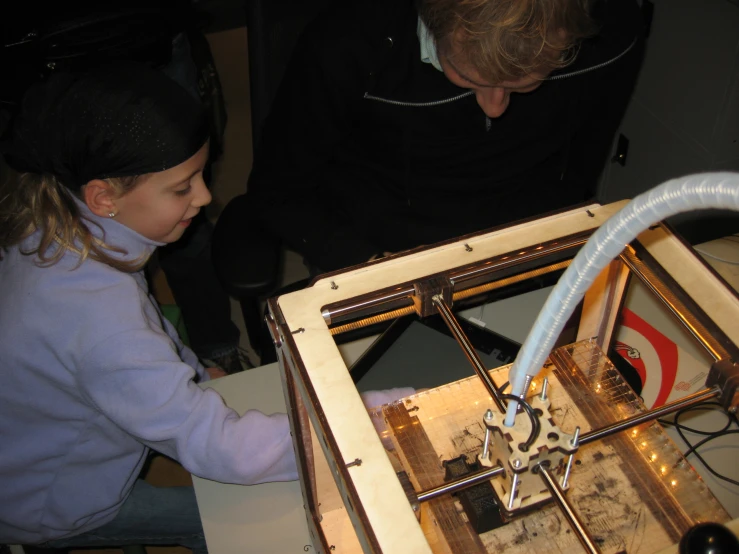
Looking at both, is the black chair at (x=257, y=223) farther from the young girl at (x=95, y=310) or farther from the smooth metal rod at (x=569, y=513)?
the smooth metal rod at (x=569, y=513)

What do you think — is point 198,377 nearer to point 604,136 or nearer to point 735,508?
point 735,508

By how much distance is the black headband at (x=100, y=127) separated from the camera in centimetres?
103

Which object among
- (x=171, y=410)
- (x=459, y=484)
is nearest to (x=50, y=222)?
(x=171, y=410)

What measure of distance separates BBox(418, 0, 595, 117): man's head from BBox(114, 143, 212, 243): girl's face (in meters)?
0.48

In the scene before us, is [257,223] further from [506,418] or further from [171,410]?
[506,418]

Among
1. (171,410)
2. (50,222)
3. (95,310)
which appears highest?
(50,222)

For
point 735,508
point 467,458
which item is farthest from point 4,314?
point 735,508

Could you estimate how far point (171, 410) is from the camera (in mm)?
1034

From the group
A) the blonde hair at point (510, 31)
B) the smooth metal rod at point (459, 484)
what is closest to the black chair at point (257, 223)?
the blonde hair at point (510, 31)

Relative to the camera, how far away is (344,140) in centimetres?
Answer: 162

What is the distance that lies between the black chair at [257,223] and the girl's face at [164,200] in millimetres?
152

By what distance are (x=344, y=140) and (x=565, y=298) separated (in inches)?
44.4

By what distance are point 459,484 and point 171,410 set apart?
53 centimetres

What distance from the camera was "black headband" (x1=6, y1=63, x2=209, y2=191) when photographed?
1.03 metres
